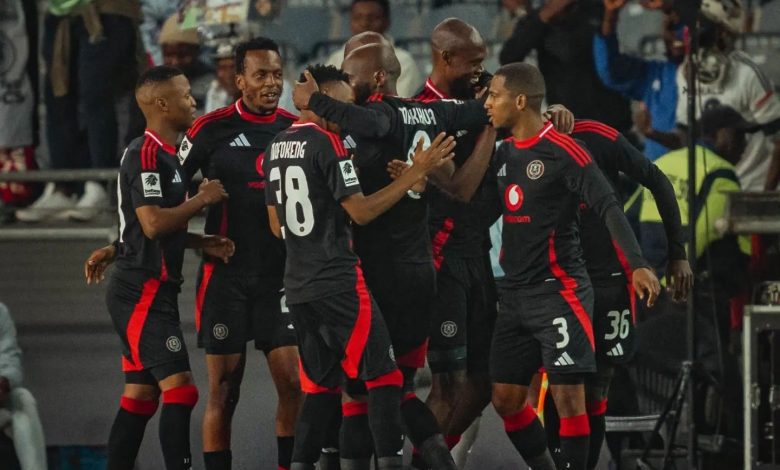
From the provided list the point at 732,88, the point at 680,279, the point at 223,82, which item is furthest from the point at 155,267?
the point at 732,88

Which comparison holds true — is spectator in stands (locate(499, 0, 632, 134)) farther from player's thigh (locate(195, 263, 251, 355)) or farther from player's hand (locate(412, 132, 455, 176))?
player's hand (locate(412, 132, 455, 176))

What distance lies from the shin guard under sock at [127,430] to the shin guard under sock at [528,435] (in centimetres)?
154

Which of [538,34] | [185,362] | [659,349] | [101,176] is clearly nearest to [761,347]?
[659,349]

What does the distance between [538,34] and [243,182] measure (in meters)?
2.42

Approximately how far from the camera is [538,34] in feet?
28.4

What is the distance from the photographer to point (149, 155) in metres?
6.63

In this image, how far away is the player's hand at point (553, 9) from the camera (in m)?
8.66

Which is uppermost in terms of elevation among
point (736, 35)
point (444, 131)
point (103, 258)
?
point (736, 35)

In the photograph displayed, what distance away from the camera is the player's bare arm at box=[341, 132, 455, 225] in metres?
6.02

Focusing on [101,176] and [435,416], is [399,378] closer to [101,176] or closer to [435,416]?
[435,416]

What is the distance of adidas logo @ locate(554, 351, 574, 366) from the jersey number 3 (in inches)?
43.6

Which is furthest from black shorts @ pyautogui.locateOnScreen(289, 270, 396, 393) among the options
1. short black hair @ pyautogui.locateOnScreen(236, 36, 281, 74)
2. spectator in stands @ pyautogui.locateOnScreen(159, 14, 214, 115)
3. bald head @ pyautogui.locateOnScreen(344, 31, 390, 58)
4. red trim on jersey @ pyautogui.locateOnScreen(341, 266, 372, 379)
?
spectator in stands @ pyautogui.locateOnScreen(159, 14, 214, 115)

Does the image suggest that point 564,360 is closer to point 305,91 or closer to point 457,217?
point 457,217

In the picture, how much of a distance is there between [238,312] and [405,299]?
0.87 meters
